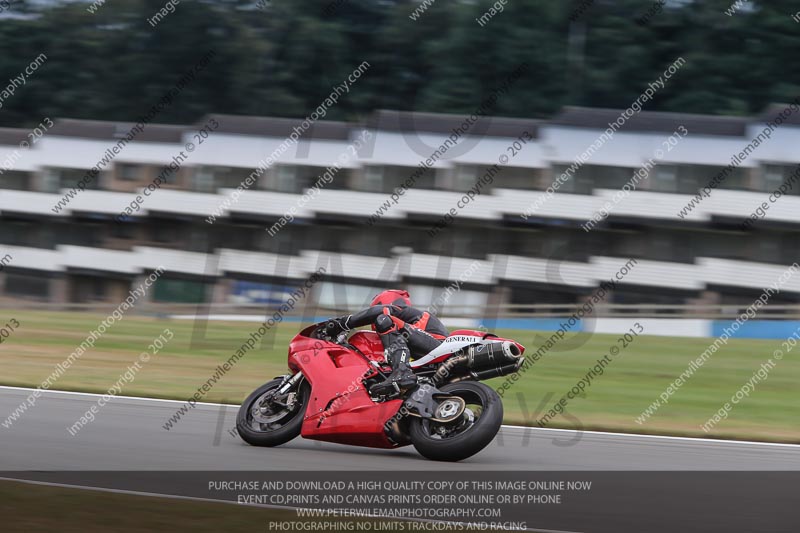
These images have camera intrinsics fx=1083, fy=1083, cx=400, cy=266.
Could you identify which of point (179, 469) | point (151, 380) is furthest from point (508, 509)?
point (151, 380)

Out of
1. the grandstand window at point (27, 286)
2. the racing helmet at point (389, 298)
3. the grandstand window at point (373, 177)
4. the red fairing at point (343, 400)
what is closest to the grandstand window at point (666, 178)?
the grandstand window at point (373, 177)

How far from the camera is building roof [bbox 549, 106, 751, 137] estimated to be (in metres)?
34.2

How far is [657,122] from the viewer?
35312 mm

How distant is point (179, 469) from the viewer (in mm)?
8109

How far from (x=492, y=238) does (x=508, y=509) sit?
29.3 meters

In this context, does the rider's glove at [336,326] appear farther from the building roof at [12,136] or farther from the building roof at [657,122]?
the building roof at [12,136]

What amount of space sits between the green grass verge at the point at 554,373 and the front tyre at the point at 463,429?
366cm

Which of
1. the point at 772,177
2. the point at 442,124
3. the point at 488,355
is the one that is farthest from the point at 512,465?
the point at 442,124

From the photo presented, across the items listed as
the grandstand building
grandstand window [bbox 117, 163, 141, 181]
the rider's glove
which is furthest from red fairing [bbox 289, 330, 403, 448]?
grandstand window [bbox 117, 163, 141, 181]

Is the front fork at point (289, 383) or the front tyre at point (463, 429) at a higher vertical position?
the front tyre at point (463, 429)

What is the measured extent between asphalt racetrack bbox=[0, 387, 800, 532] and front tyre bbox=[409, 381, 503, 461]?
121 millimetres

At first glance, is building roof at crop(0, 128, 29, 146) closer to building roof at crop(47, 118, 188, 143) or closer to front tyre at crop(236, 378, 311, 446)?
building roof at crop(47, 118, 188, 143)

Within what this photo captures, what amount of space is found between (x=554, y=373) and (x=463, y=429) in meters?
11.1

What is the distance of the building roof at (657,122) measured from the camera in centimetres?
3424
